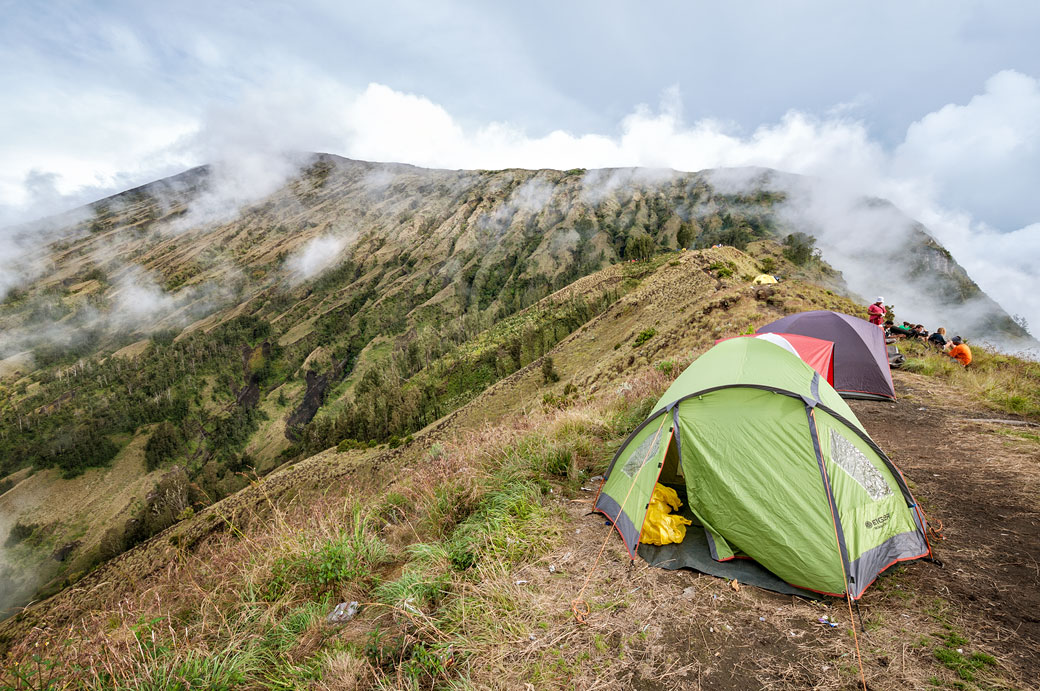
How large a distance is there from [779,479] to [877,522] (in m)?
1.19

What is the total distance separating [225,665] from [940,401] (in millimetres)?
15690

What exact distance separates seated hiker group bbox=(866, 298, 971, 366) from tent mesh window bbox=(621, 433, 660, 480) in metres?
14.5

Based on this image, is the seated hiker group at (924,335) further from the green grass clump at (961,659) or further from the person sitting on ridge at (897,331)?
the green grass clump at (961,659)

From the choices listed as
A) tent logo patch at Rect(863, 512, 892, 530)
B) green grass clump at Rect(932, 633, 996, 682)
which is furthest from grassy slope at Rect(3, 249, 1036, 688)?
tent logo patch at Rect(863, 512, 892, 530)

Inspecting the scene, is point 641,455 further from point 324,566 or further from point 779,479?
point 324,566

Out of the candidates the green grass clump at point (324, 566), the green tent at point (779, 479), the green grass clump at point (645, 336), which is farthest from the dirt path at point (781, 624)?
the green grass clump at point (645, 336)

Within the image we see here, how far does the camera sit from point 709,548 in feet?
17.6

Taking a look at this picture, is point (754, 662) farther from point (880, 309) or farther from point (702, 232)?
point (702, 232)

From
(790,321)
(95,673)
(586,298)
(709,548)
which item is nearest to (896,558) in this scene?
(709,548)

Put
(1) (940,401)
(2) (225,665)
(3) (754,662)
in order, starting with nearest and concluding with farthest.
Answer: (2) (225,665), (3) (754,662), (1) (940,401)

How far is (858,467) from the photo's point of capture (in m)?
5.27

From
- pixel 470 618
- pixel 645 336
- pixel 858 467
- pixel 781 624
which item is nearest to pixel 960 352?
pixel 858 467

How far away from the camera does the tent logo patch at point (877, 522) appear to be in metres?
4.94

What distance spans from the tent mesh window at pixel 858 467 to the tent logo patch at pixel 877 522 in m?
0.21
